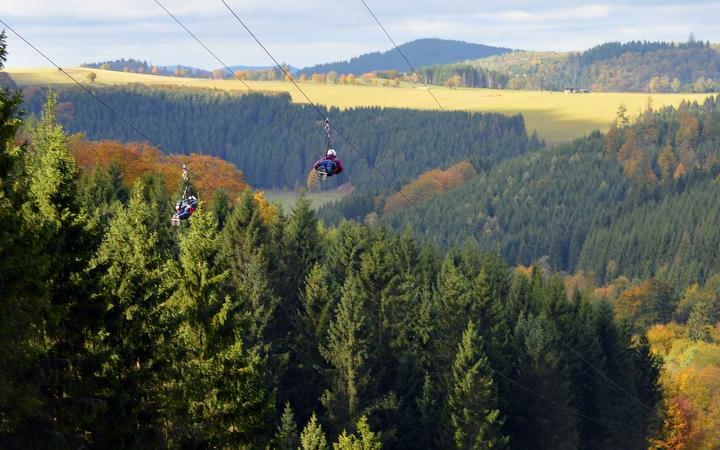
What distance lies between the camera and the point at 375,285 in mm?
61000

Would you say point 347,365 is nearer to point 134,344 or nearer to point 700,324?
point 134,344

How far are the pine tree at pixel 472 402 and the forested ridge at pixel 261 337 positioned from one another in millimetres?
114

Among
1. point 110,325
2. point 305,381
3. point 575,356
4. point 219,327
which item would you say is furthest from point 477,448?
point 110,325

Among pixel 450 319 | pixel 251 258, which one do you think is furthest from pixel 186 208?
pixel 450 319

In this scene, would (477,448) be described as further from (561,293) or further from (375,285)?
(561,293)

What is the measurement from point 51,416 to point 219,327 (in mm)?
7797

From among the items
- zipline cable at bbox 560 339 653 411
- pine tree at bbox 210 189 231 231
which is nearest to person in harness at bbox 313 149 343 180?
pine tree at bbox 210 189 231 231

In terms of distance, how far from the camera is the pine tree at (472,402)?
53188mm

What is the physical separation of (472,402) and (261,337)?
11.3 meters

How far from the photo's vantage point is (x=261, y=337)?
5212cm

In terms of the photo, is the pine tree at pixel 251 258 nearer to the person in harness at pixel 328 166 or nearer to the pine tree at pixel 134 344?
the person in harness at pixel 328 166

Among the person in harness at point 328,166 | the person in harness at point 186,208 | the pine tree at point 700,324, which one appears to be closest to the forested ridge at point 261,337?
the person in harness at point 186,208

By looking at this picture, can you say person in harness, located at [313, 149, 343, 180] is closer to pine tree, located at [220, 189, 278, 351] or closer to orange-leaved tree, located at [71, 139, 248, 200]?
pine tree, located at [220, 189, 278, 351]

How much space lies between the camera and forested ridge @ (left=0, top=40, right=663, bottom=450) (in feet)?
69.3
